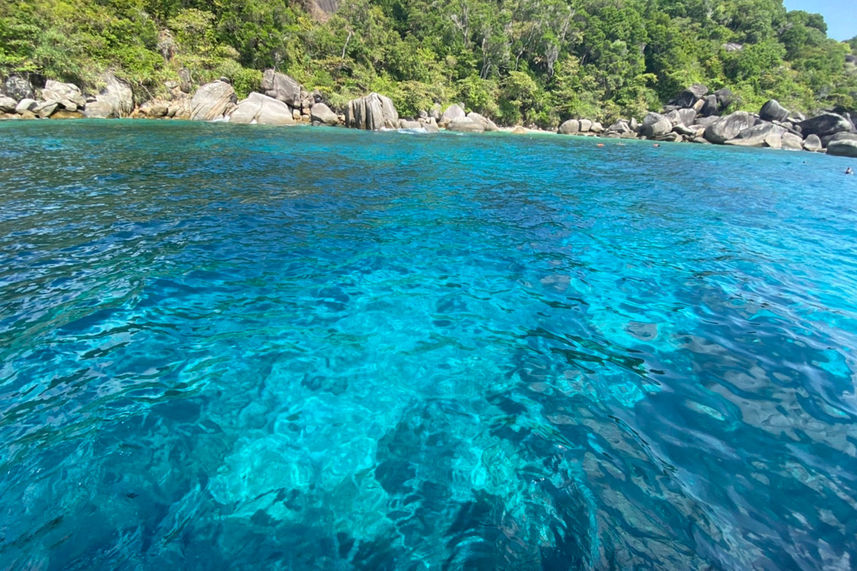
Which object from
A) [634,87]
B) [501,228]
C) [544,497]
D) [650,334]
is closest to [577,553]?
[544,497]

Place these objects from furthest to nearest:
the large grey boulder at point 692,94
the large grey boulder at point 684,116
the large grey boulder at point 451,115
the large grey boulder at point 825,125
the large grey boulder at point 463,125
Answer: the large grey boulder at point 692,94, the large grey boulder at point 684,116, the large grey boulder at point 451,115, the large grey boulder at point 463,125, the large grey boulder at point 825,125

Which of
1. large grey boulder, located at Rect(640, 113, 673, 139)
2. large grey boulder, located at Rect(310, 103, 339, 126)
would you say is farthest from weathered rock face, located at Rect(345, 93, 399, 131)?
large grey boulder, located at Rect(640, 113, 673, 139)

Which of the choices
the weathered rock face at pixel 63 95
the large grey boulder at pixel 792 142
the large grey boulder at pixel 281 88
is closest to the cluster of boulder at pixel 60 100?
the weathered rock face at pixel 63 95

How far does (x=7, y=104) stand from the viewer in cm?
2403

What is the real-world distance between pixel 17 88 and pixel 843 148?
6598cm

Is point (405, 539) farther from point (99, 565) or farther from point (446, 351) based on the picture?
point (446, 351)

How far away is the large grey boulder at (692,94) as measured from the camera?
157 feet

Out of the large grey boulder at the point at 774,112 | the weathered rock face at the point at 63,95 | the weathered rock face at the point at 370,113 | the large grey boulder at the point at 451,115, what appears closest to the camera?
the weathered rock face at the point at 63,95

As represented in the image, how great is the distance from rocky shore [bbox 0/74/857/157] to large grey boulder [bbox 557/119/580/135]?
11cm

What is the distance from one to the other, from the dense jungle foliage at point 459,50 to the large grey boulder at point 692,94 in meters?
2.68

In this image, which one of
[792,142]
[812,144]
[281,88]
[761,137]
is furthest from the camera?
[761,137]

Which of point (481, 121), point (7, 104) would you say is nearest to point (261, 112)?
point (7, 104)

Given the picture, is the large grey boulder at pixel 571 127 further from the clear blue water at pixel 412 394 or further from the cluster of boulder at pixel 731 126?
the clear blue water at pixel 412 394

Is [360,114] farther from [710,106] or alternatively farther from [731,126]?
[710,106]
